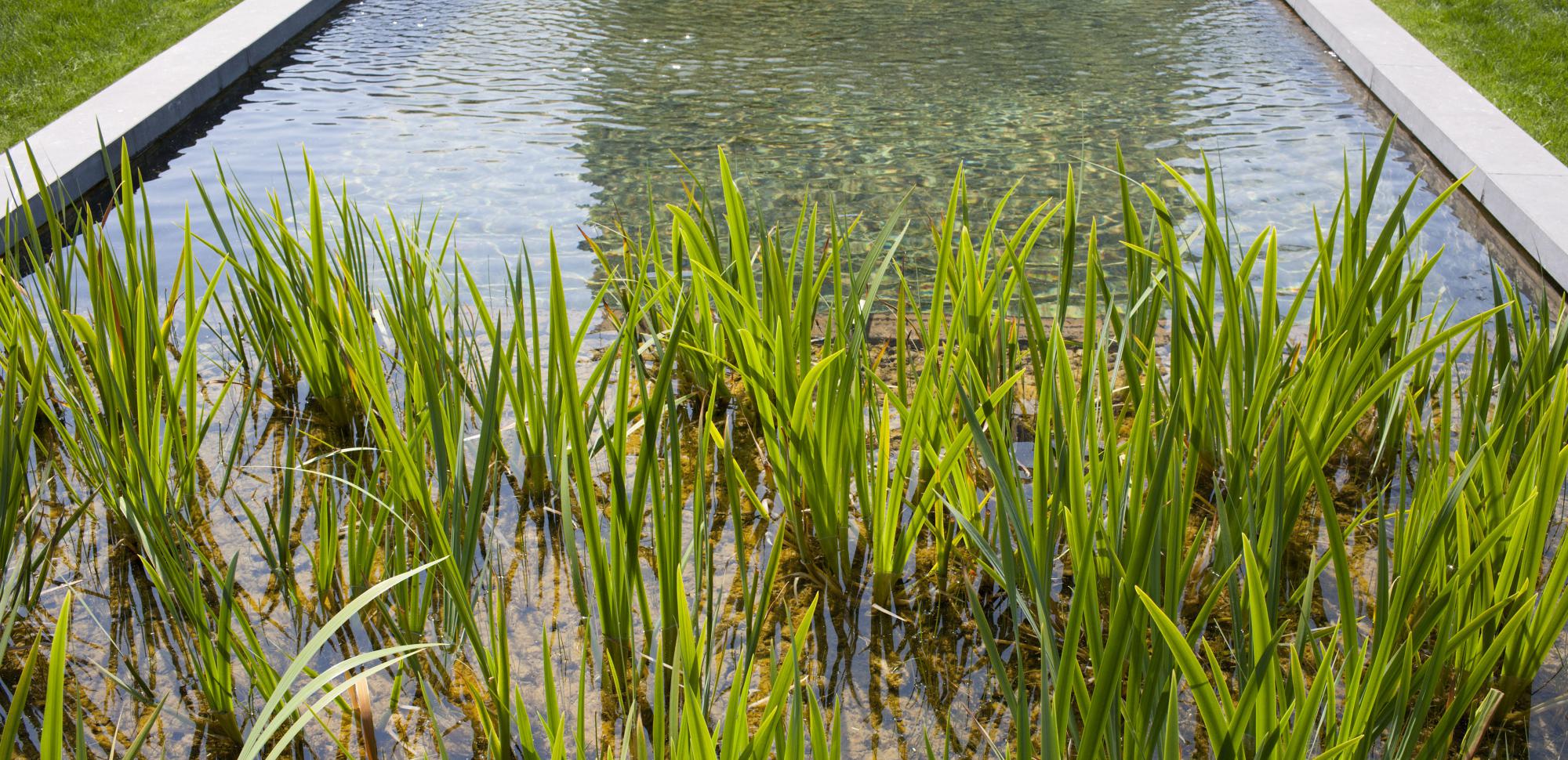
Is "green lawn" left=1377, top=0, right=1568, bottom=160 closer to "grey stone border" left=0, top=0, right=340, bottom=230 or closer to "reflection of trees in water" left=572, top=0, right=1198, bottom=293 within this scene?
"reflection of trees in water" left=572, top=0, right=1198, bottom=293

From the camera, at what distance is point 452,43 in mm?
7043

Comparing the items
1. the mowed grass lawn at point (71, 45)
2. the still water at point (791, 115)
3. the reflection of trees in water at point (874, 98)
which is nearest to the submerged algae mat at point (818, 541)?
the still water at point (791, 115)

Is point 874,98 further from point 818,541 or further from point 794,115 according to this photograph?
point 818,541

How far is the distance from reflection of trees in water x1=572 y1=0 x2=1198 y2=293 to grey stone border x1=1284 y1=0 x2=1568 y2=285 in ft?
3.05

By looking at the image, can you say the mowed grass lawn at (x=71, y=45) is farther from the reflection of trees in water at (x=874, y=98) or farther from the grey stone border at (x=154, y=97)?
the reflection of trees in water at (x=874, y=98)

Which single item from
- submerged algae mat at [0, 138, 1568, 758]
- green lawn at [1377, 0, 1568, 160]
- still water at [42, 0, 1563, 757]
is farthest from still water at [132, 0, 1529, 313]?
submerged algae mat at [0, 138, 1568, 758]

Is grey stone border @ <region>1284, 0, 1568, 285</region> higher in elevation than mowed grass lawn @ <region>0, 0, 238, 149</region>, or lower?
lower

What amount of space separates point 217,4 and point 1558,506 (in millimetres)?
7445

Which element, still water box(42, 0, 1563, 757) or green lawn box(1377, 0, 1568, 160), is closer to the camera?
still water box(42, 0, 1563, 757)

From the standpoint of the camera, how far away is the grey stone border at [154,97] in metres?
4.34

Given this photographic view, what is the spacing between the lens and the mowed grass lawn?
5266 millimetres

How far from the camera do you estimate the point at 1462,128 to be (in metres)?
4.95

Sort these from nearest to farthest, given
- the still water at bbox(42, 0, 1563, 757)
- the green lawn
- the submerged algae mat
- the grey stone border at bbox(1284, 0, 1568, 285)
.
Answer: the submerged algae mat < the grey stone border at bbox(1284, 0, 1568, 285) < the still water at bbox(42, 0, 1563, 757) < the green lawn

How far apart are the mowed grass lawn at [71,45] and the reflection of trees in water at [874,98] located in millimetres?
2252
